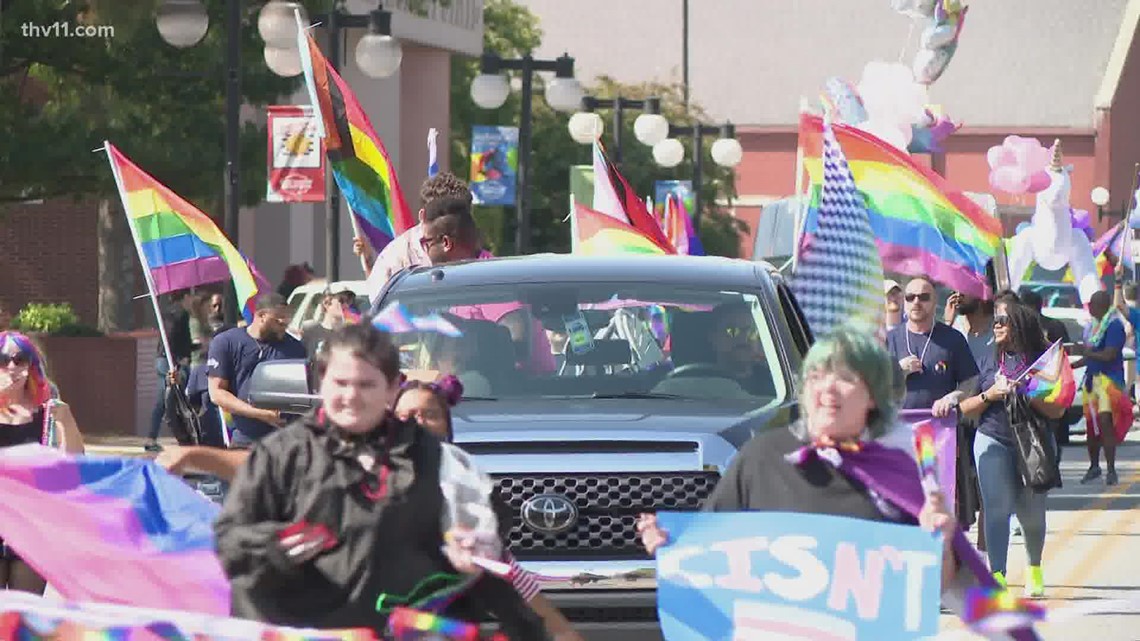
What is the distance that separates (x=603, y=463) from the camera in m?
8.98

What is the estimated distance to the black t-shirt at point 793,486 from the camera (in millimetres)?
6488

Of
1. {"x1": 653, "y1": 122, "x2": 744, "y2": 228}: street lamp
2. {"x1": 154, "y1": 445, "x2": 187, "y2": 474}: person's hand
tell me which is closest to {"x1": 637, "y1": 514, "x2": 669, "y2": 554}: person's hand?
{"x1": 154, "y1": 445, "x2": 187, "y2": 474}: person's hand

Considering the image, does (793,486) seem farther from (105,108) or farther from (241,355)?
(105,108)

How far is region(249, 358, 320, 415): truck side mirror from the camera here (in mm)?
9211

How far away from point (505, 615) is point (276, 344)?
325 inches

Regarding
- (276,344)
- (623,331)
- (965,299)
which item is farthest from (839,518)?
(965,299)

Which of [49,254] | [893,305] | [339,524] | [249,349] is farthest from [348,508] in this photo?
[49,254]

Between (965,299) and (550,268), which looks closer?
(550,268)

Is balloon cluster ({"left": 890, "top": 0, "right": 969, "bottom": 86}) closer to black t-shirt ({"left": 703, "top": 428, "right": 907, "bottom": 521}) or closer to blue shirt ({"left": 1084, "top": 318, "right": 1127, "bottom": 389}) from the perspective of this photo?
blue shirt ({"left": 1084, "top": 318, "right": 1127, "bottom": 389})

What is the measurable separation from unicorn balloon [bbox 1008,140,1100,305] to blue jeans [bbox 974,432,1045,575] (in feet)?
63.1

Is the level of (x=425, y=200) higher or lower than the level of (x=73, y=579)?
higher

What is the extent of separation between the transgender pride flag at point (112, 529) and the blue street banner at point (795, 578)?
1.23 meters

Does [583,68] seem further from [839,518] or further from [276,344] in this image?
[839,518]

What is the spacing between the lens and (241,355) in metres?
14.2
